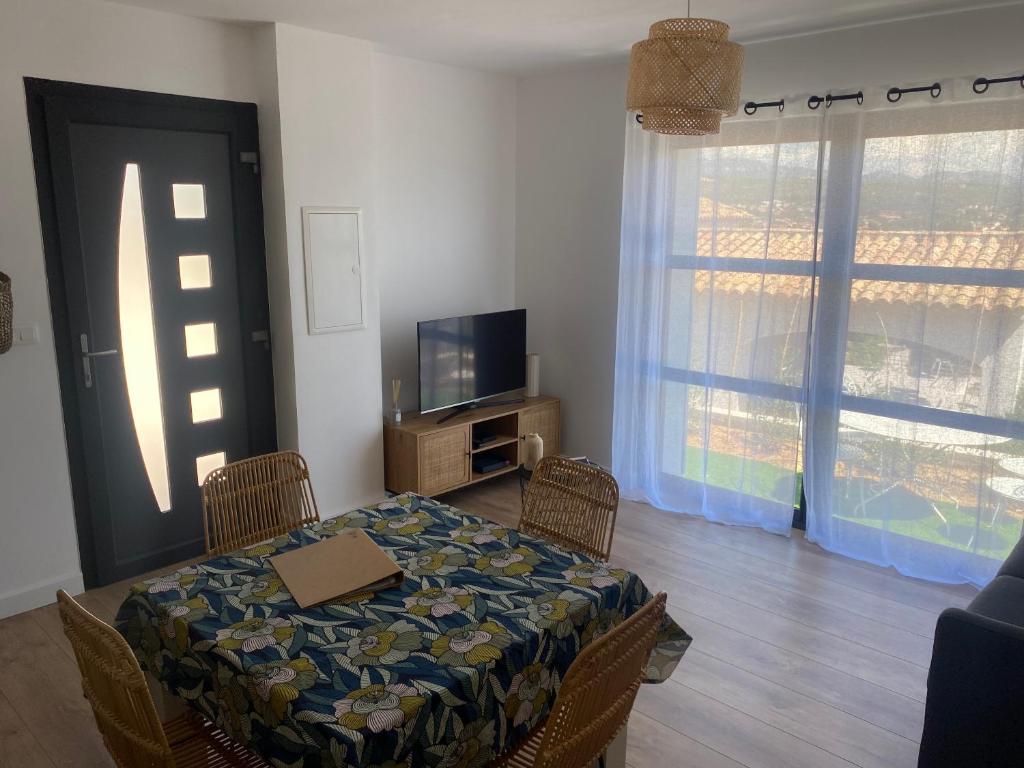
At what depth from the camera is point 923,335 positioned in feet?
11.5

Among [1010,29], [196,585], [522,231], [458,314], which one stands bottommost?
[196,585]

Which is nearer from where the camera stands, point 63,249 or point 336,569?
point 336,569

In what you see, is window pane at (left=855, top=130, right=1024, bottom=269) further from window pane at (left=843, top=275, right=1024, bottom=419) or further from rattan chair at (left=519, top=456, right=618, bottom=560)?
rattan chair at (left=519, top=456, right=618, bottom=560)

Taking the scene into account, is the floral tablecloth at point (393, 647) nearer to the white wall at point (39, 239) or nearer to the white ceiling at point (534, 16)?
the white wall at point (39, 239)

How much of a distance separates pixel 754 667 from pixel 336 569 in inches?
69.5

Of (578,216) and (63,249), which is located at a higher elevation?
(578,216)

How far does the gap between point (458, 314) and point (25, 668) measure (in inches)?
118

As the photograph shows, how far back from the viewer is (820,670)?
9.57 ft

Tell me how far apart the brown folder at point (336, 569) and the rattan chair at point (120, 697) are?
41cm

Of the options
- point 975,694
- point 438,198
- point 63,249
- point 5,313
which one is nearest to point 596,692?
point 975,694

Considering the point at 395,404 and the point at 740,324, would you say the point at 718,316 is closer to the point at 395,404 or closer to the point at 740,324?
the point at 740,324

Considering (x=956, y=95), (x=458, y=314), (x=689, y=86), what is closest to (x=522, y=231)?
(x=458, y=314)

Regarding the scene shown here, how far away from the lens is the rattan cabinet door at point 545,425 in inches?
189

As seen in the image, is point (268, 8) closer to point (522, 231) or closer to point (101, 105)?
point (101, 105)
